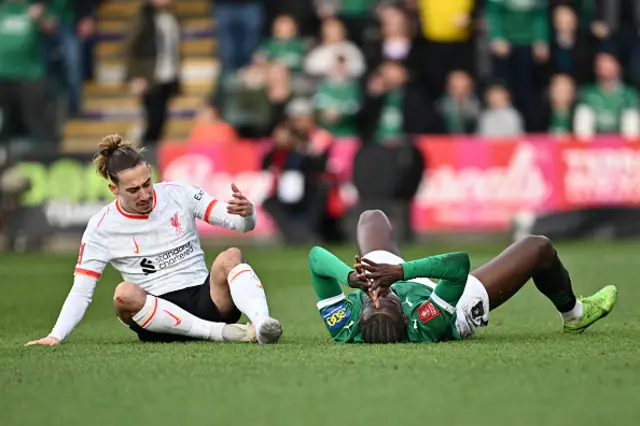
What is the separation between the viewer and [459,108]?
61.7 feet

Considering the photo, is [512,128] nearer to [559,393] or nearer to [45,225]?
Result: [45,225]

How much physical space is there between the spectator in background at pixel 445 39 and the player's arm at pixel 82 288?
1193cm

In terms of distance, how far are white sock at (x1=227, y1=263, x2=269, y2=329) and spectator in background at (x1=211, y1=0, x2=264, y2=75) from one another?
1368 centimetres

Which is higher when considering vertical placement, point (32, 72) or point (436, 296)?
point (32, 72)

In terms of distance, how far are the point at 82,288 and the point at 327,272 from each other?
1.50 meters

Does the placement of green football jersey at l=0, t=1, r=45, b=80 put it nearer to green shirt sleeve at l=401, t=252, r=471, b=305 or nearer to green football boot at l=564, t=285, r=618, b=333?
green football boot at l=564, t=285, r=618, b=333

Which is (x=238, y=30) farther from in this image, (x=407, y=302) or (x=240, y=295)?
(x=407, y=302)

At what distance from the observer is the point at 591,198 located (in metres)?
17.9

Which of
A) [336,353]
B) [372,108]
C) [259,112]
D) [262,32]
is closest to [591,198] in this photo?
[372,108]

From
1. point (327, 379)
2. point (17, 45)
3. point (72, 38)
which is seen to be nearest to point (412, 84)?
point (17, 45)

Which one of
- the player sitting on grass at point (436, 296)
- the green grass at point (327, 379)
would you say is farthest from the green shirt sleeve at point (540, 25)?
the player sitting on grass at point (436, 296)

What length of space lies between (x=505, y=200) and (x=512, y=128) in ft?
4.37

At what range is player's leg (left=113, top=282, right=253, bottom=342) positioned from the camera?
770cm

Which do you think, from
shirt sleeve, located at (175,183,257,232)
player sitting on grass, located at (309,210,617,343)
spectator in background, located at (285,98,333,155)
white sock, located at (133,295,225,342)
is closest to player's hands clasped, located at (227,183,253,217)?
shirt sleeve, located at (175,183,257,232)
